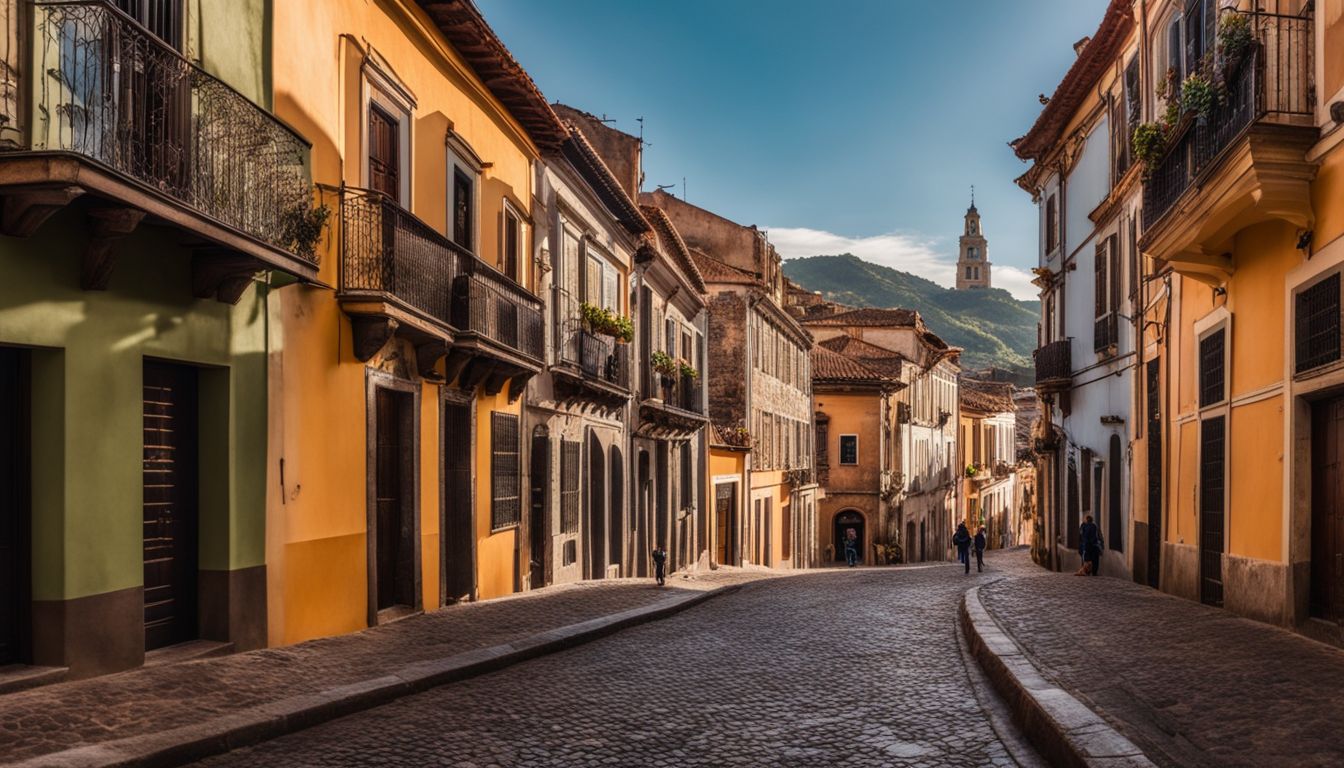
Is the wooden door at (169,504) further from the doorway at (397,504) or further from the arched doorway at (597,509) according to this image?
the arched doorway at (597,509)

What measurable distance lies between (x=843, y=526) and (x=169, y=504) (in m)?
43.0

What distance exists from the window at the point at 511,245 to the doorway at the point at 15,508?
9553 millimetres

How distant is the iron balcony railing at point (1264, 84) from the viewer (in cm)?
1053

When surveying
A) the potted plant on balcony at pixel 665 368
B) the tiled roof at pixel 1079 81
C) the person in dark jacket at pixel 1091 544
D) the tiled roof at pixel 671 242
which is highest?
the tiled roof at pixel 1079 81

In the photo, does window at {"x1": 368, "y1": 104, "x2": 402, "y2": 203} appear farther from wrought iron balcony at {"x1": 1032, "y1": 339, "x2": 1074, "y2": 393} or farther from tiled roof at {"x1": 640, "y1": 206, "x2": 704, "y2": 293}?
wrought iron balcony at {"x1": 1032, "y1": 339, "x2": 1074, "y2": 393}

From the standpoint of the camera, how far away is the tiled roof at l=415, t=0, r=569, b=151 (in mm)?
14133

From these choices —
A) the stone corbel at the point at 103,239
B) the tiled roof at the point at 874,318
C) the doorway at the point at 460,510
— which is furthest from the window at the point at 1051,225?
the tiled roof at the point at 874,318

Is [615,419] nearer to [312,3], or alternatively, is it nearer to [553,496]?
[553,496]

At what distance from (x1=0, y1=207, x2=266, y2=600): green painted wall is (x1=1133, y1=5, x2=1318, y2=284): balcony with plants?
29.0 ft

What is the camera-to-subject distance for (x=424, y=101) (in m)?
14.2

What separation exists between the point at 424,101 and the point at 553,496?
23.7ft

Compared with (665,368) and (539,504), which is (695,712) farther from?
(665,368)

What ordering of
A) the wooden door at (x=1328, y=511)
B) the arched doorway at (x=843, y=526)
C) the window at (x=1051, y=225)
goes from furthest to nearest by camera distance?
the arched doorway at (x=843, y=526)
the window at (x=1051, y=225)
the wooden door at (x=1328, y=511)

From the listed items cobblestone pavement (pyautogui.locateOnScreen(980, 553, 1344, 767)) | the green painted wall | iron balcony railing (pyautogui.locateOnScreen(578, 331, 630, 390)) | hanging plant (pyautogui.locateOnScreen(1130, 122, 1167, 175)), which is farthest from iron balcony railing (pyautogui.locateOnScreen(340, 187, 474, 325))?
hanging plant (pyautogui.locateOnScreen(1130, 122, 1167, 175))
